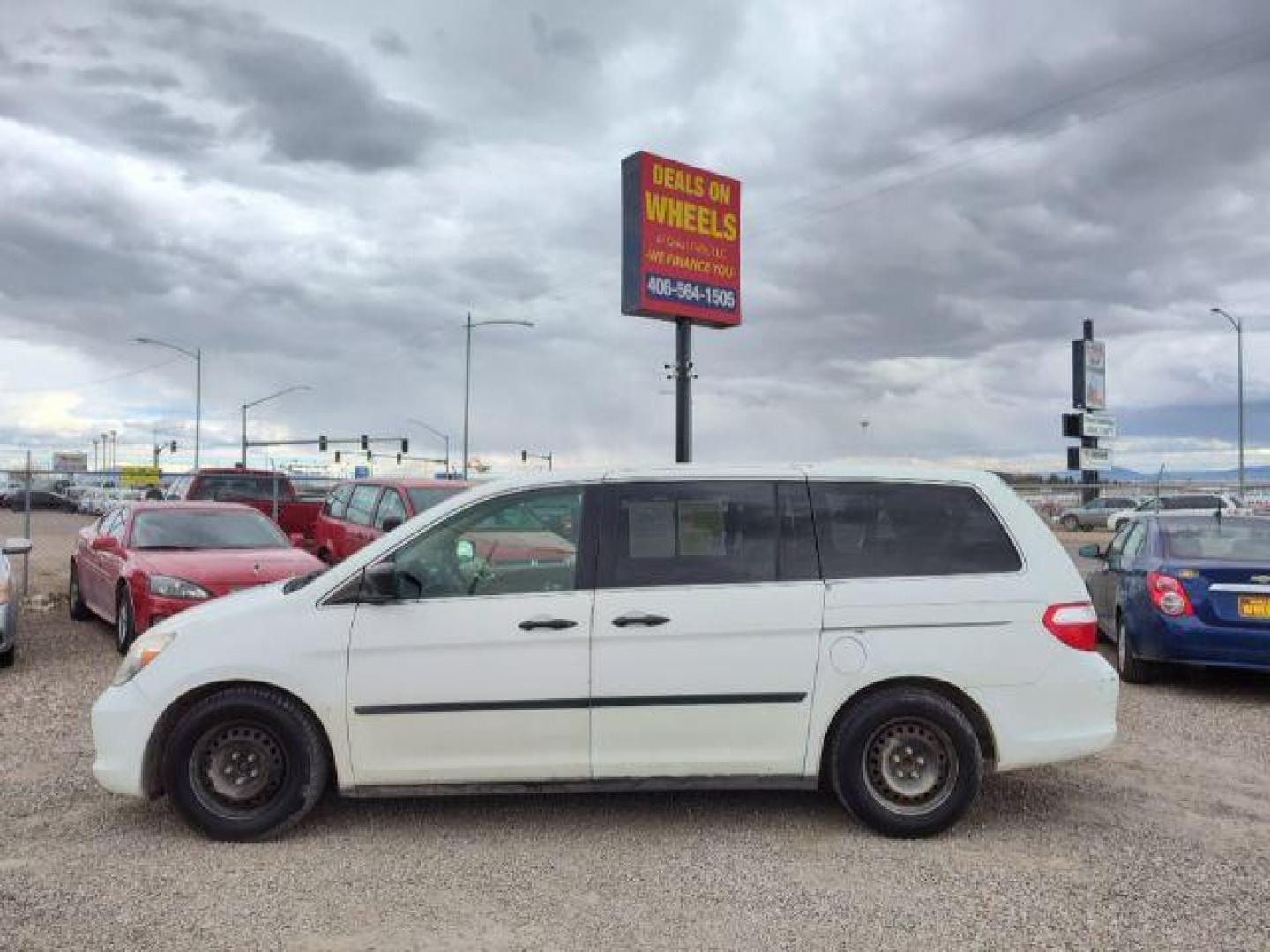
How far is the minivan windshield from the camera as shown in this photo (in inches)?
402

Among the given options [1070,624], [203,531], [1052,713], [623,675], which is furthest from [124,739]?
[203,531]

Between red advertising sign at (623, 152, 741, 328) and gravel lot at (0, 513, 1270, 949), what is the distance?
1719 centimetres

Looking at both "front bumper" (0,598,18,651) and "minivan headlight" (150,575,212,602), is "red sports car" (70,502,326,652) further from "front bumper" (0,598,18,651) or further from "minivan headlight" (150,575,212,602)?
"front bumper" (0,598,18,651)

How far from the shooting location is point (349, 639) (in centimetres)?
486

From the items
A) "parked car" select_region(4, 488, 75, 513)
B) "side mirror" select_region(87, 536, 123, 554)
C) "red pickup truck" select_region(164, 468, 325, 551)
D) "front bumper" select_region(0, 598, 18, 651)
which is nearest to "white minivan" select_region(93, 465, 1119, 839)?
"front bumper" select_region(0, 598, 18, 651)

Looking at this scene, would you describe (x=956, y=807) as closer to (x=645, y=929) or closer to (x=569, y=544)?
(x=645, y=929)

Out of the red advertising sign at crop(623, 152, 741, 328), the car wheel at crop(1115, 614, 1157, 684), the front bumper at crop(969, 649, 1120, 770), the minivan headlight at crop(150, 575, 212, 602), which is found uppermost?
the red advertising sign at crop(623, 152, 741, 328)

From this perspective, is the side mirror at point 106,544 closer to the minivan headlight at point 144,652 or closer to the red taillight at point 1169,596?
the minivan headlight at point 144,652

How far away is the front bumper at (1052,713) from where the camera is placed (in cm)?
496

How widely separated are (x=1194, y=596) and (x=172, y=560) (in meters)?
8.24

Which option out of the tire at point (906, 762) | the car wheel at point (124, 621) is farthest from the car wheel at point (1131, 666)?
the car wheel at point (124, 621)

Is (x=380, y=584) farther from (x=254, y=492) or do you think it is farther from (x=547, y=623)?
(x=254, y=492)

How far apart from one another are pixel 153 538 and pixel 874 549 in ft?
24.9

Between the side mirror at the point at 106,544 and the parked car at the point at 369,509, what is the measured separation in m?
2.66
